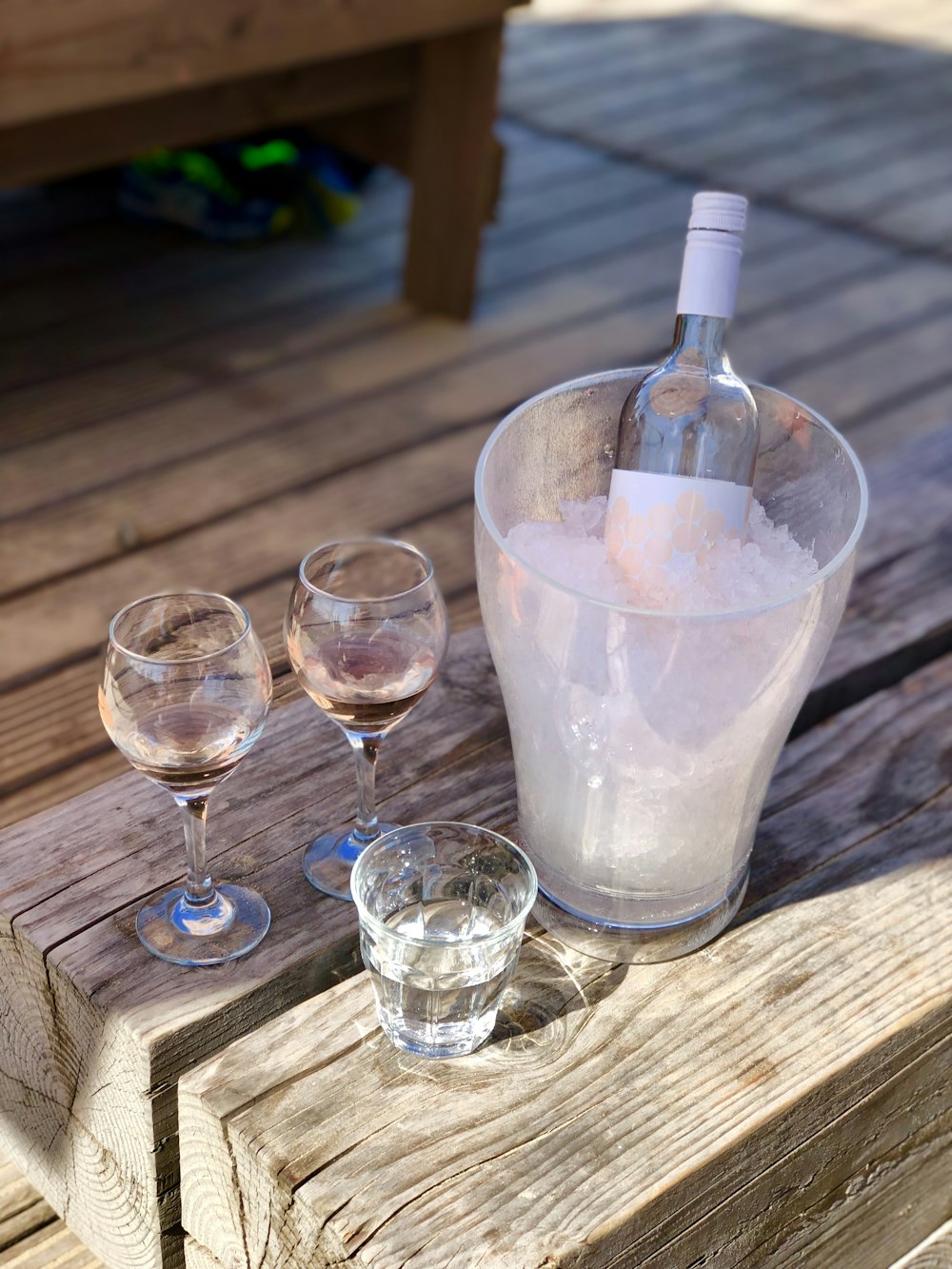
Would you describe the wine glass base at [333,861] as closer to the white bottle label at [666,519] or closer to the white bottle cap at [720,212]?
the white bottle label at [666,519]

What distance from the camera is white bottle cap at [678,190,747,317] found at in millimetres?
728

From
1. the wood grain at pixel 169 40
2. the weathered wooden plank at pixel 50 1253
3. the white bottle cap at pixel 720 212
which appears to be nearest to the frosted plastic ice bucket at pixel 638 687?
the white bottle cap at pixel 720 212

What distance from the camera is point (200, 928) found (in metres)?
0.81

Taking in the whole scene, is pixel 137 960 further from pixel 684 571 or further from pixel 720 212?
pixel 720 212

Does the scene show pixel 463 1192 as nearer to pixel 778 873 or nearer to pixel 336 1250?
pixel 336 1250

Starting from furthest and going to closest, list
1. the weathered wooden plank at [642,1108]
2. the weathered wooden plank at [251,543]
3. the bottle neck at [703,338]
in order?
the weathered wooden plank at [251,543], the bottle neck at [703,338], the weathered wooden plank at [642,1108]

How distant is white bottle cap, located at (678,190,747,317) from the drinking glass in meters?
0.31

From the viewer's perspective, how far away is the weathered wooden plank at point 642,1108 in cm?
69

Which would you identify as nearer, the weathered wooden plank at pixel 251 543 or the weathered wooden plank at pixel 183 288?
the weathered wooden plank at pixel 251 543

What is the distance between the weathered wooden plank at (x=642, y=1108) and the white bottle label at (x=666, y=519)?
0.75ft

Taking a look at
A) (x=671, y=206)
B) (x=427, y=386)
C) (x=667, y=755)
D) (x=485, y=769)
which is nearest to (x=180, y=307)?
(x=427, y=386)

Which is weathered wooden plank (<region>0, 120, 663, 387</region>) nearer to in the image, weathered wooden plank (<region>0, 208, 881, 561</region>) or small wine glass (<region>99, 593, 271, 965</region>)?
weathered wooden plank (<region>0, 208, 881, 561</region>)

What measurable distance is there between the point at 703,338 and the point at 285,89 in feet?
6.22

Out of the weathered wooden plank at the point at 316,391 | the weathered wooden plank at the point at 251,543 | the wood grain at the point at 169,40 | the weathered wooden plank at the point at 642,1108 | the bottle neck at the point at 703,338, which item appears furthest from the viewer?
the weathered wooden plank at the point at 316,391
